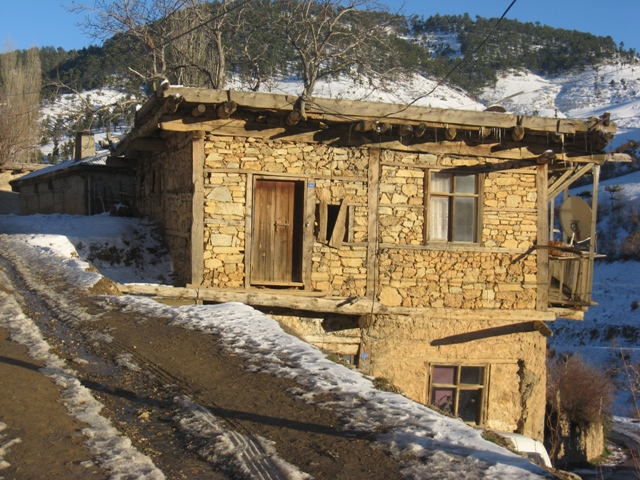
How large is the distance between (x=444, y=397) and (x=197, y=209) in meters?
5.49

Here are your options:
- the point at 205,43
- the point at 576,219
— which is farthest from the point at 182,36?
the point at 576,219

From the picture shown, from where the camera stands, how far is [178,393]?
5.75m

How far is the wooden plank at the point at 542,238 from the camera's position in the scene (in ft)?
39.0

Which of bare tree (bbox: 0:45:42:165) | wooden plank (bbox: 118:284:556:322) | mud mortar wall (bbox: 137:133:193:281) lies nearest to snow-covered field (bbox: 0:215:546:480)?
wooden plank (bbox: 118:284:556:322)

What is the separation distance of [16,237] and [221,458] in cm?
1143

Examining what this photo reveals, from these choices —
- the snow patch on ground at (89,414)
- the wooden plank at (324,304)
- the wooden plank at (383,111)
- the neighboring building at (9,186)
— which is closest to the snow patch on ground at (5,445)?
the snow patch on ground at (89,414)

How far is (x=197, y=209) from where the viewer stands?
35.7 feet

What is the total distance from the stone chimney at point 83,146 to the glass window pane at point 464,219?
16529 millimetres

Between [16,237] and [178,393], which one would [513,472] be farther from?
[16,237]

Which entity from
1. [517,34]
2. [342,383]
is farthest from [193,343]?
[517,34]

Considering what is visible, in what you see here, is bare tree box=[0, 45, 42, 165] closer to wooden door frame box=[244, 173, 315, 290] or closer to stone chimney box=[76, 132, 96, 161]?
stone chimney box=[76, 132, 96, 161]

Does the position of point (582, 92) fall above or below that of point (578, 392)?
above

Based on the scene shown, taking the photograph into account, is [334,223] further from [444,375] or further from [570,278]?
[570,278]

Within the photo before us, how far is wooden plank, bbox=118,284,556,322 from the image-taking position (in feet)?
34.6
